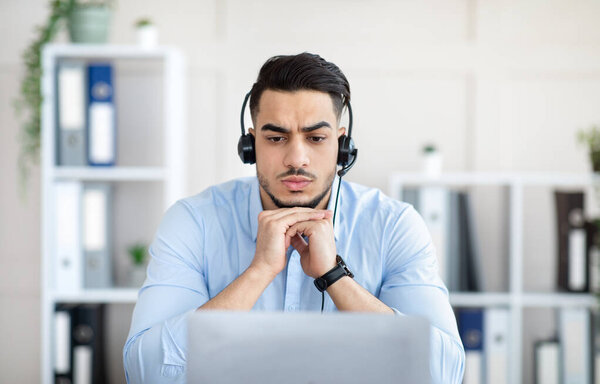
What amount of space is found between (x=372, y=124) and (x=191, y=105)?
838 mm

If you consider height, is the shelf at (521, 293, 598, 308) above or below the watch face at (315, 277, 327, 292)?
below

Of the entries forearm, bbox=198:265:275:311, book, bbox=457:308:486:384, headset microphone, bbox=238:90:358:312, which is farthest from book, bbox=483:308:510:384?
forearm, bbox=198:265:275:311

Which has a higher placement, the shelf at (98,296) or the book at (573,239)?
the book at (573,239)

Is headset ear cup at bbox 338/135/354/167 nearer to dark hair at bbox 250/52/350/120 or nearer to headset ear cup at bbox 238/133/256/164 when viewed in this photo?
dark hair at bbox 250/52/350/120

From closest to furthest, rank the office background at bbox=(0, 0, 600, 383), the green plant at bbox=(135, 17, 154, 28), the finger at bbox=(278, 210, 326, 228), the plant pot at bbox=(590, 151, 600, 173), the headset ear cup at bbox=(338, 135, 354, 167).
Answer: the finger at bbox=(278, 210, 326, 228) < the headset ear cup at bbox=(338, 135, 354, 167) < the plant pot at bbox=(590, 151, 600, 173) < the green plant at bbox=(135, 17, 154, 28) < the office background at bbox=(0, 0, 600, 383)

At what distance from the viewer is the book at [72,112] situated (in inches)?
92.6

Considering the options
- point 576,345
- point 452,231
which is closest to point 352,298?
point 452,231

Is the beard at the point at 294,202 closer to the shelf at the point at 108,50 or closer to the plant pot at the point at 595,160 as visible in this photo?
the shelf at the point at 108,50

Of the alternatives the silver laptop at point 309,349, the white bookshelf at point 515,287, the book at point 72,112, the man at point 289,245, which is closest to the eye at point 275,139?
the man at point 289,245

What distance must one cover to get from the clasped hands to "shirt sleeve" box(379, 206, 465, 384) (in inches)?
7.5

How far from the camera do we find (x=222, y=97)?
2631 mm

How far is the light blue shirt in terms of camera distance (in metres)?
1.22

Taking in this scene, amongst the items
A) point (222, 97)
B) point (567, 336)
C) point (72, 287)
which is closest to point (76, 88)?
point (222, 97)

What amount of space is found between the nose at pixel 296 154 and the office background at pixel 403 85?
1245mm
